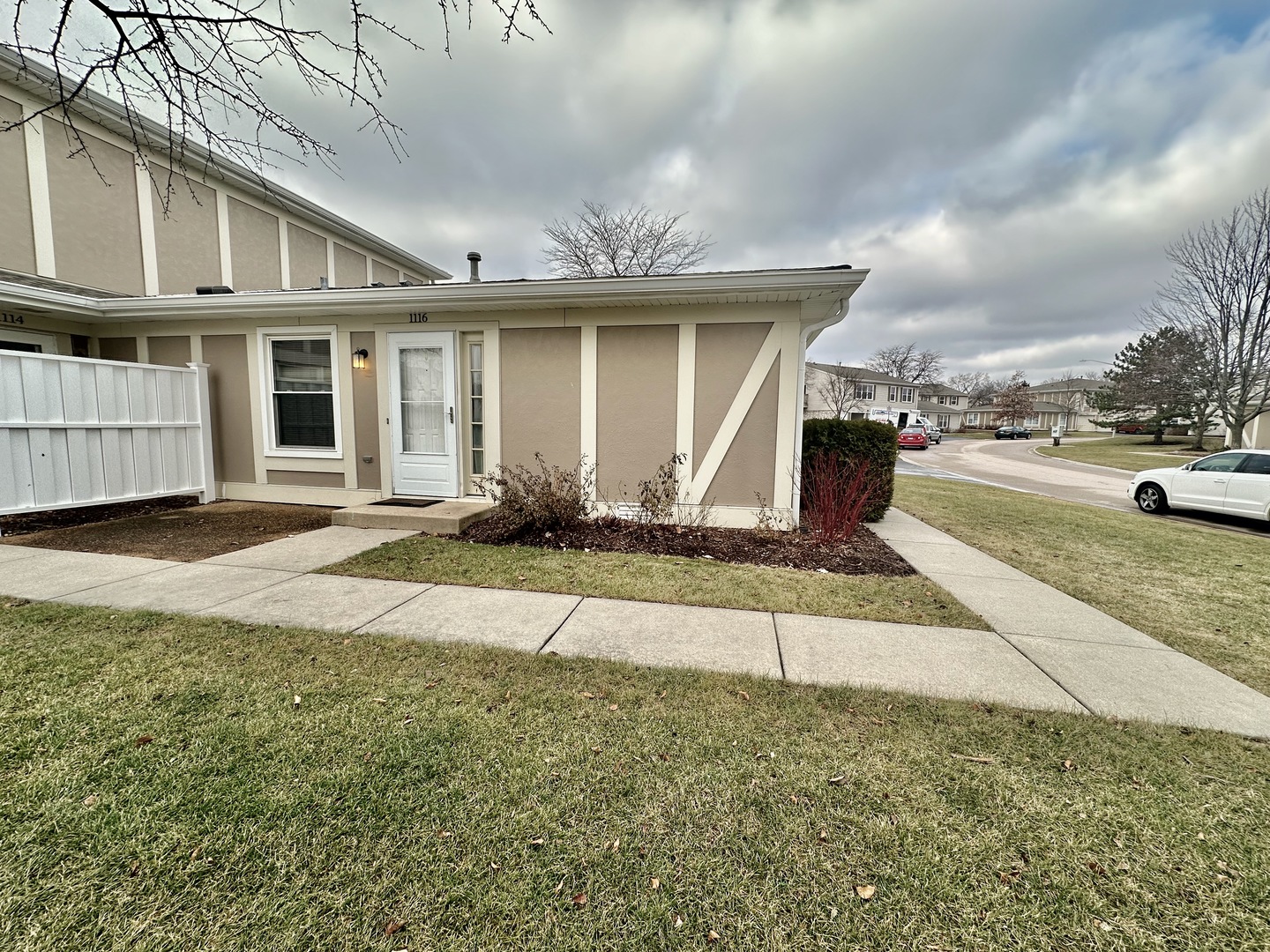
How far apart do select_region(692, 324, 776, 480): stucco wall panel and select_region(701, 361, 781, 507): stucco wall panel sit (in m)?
0.23

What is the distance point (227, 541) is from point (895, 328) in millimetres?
58529

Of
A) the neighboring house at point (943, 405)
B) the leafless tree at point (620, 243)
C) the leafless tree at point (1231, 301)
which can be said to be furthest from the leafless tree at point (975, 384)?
the leafless tree at point (620, 243)

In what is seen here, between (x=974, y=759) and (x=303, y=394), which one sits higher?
(x=303, y=394)

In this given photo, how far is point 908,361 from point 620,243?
154 feet

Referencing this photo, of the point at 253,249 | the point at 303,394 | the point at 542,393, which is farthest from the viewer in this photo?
the point at 253,249

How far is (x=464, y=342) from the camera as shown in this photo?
22.5 feet

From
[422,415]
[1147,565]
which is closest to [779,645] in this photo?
[1147,565]

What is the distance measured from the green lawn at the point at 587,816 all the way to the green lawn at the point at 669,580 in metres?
1.32

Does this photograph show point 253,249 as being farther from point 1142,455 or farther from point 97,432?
point 1142,455

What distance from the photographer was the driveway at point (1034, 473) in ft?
44.3

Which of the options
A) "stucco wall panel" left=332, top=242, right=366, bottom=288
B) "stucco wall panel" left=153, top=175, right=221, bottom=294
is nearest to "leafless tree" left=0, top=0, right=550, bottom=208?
"stucco wall panel" left=153, top=175, right=221, bottom=294

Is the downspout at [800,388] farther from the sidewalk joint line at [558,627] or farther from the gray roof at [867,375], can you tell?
the gray roof at [867,375]

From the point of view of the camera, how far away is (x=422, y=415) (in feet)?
23.2

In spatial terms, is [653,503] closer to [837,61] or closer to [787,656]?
[787,656]
